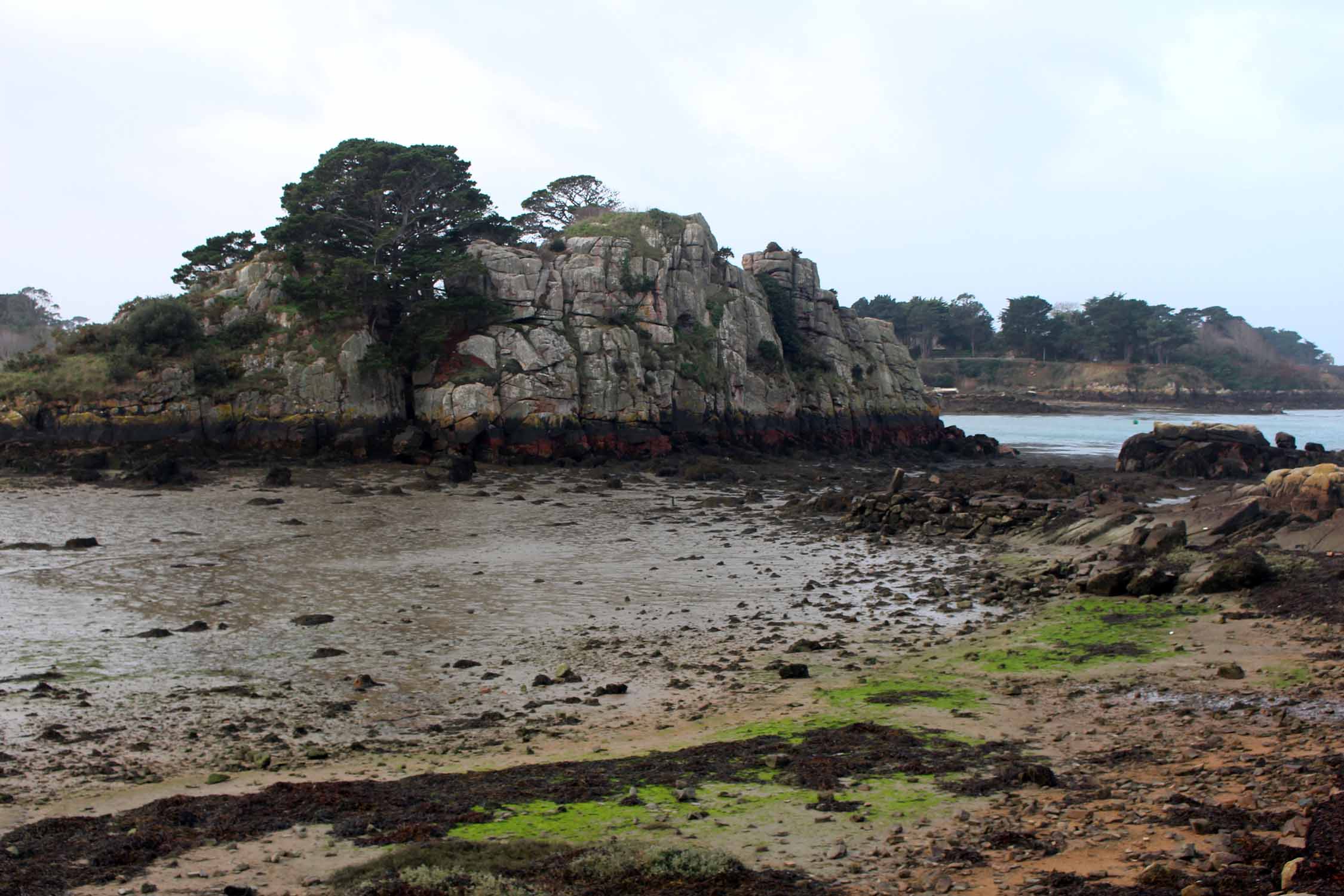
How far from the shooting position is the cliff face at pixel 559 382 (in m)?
39.4

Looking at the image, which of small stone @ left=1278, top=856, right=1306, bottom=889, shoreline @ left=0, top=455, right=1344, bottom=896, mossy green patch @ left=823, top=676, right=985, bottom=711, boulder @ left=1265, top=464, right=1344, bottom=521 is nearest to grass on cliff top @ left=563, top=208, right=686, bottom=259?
shoreline @ left=0, top=455, right=1344, bottom=896

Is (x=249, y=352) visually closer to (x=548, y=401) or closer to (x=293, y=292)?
(x=293, y=292)

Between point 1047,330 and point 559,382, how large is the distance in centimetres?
10427

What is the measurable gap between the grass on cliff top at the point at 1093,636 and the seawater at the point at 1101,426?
1650 inches

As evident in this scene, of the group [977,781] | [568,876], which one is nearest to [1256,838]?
[977,781]

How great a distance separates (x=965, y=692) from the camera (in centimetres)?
1183

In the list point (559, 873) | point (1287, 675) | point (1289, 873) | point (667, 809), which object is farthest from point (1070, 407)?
point (559, 873)

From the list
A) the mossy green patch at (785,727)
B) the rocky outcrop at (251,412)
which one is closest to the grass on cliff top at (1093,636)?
the mossy green patch at (785,727)

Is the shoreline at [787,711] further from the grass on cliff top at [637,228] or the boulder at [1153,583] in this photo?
the grass on cliff top at [637,228]

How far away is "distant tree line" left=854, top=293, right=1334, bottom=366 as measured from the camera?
125188 millimetres

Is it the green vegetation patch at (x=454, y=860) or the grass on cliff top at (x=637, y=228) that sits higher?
the grass on cliff top at (x=637, y=228)

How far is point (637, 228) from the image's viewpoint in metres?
53.8

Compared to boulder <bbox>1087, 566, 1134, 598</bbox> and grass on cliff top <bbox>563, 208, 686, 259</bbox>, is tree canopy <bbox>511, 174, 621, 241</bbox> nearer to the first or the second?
grass on cliff top <bbox>563, 208, 686, 259</bbox>

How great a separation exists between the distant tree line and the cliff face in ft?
241
